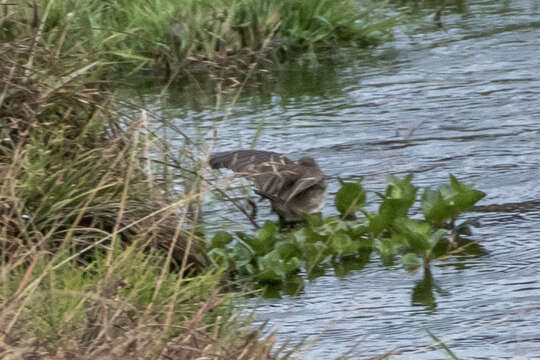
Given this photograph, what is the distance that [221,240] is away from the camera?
214 inches

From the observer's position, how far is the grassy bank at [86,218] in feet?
12.6

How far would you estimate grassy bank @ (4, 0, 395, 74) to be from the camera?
9.05 meters

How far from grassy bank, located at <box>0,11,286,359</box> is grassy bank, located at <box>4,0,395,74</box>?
3.25 m

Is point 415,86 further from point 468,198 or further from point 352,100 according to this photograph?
point 468,198

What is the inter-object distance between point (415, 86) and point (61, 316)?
5.10m

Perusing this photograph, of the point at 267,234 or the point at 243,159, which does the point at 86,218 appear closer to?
the point at 267,234

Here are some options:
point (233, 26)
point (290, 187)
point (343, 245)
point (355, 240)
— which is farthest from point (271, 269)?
point (233, 26)

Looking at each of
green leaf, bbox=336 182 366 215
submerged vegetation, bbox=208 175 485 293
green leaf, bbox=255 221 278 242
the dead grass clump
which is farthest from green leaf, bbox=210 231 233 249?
green leaf, bbox=336 182 366 215

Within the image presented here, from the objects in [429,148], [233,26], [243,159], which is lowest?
[429,148]

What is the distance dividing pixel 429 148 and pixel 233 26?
7.93ft

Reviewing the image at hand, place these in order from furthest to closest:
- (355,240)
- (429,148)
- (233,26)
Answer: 1. (233,26)
2. (429,148)
3. (355,240)

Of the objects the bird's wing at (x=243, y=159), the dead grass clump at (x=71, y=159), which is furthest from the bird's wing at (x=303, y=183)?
the dead grass clump at (x=71, y=159)

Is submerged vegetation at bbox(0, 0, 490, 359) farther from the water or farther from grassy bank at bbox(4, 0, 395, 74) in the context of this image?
grassy bank at bbox(4, 0, 395, 74)

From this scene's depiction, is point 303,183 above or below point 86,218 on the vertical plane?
below
